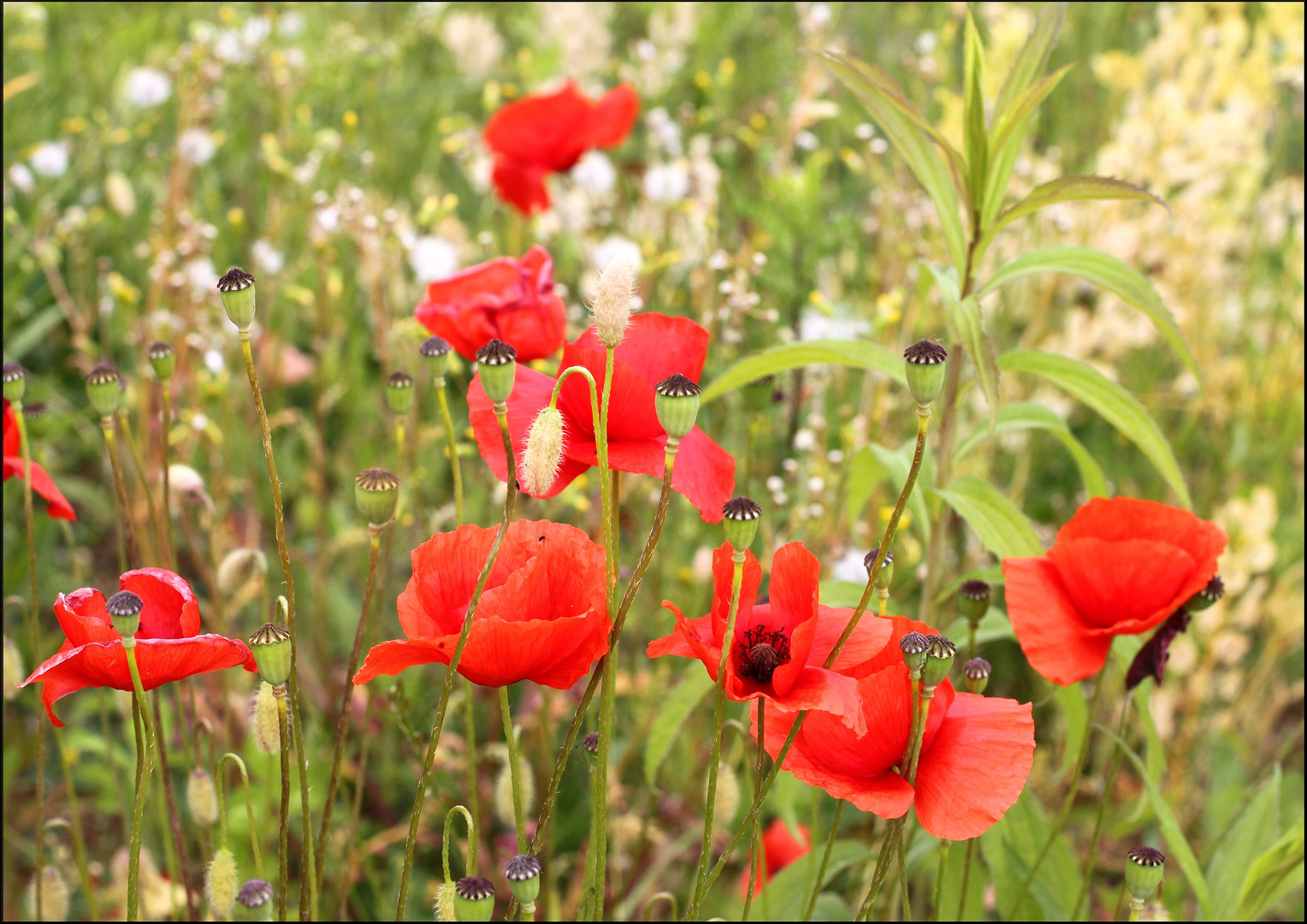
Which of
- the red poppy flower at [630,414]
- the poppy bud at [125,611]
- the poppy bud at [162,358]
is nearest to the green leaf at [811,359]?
the red poppy flower at [630,414]

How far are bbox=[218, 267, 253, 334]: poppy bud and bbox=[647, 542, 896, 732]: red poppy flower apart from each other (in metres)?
0.30

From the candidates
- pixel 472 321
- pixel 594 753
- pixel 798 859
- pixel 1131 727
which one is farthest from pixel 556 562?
pixel 1131 727

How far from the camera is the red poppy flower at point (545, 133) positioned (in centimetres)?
156

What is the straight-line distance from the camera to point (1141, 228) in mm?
2113

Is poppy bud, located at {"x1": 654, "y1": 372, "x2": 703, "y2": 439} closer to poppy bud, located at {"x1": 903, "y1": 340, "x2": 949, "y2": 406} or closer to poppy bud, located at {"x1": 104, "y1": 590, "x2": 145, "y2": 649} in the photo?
poppy bud, located at {"x1": 903, "y1": 340, "x2": 949, "y2": 406}

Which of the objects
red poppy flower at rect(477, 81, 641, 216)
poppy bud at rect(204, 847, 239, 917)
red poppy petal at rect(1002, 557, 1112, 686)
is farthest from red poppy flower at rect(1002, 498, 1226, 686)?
red poppy flower at rect(477, 81, 641, 216)

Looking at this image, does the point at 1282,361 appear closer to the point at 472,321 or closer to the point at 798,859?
the point at 798,859

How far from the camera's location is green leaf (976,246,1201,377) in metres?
0.97

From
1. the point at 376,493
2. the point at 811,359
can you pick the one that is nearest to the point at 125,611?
the point at 376,493

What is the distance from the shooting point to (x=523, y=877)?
65cm

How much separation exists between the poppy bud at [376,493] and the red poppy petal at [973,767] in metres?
0.39

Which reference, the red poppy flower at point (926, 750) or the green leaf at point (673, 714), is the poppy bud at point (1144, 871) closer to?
the red poppy flower at point (926, 750)

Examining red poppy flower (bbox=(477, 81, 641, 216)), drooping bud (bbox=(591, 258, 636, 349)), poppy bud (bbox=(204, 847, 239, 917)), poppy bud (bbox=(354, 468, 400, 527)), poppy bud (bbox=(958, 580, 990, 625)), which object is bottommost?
poppy bud (bbox=(204, 847, 239, 917))

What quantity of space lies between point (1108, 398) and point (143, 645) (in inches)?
31.9
